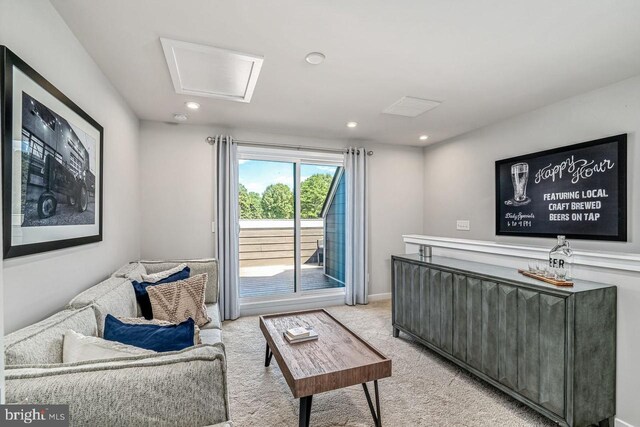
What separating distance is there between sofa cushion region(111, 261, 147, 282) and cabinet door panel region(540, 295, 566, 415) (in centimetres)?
292

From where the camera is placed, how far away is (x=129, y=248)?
3.10 meters

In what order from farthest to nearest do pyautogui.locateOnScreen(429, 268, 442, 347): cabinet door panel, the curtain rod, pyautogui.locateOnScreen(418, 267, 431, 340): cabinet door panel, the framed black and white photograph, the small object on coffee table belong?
the curtain rod, pyautogui.locateOnScreen(418, 267, 431, 340): cabinet door panel, pyautogui.locateOnScreen(429, 268, 442, 347): cabinet door panel, the small object on coffee table, the framed black and white photograph

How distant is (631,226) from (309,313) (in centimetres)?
272

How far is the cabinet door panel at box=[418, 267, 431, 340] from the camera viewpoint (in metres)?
2.82

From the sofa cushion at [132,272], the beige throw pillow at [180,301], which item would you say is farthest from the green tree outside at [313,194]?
the sofa cushion at [132,272]

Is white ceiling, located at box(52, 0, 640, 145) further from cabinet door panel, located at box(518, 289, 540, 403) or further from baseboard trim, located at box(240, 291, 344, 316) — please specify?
baseboard trim, located at box(240, 291, 344, 316)

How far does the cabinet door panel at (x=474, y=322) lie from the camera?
2.32m

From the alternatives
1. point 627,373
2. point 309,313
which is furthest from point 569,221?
point 309,313

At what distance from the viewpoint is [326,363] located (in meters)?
1.82

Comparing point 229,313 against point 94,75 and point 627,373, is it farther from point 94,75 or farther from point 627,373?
point 627,373

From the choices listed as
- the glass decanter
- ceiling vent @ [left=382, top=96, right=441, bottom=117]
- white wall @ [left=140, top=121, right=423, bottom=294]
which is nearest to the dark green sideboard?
the glass decanter

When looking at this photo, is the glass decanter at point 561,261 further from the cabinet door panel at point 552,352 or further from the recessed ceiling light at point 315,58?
the recessed ceiling light at point 315,58

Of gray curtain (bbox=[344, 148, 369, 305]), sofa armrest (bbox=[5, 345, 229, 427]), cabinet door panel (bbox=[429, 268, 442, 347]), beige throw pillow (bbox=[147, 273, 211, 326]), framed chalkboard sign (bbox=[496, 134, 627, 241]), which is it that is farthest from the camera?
gray curtain (bbox=[344, 148, 369, 305])

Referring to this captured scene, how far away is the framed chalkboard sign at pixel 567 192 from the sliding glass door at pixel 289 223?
2.15 metres
